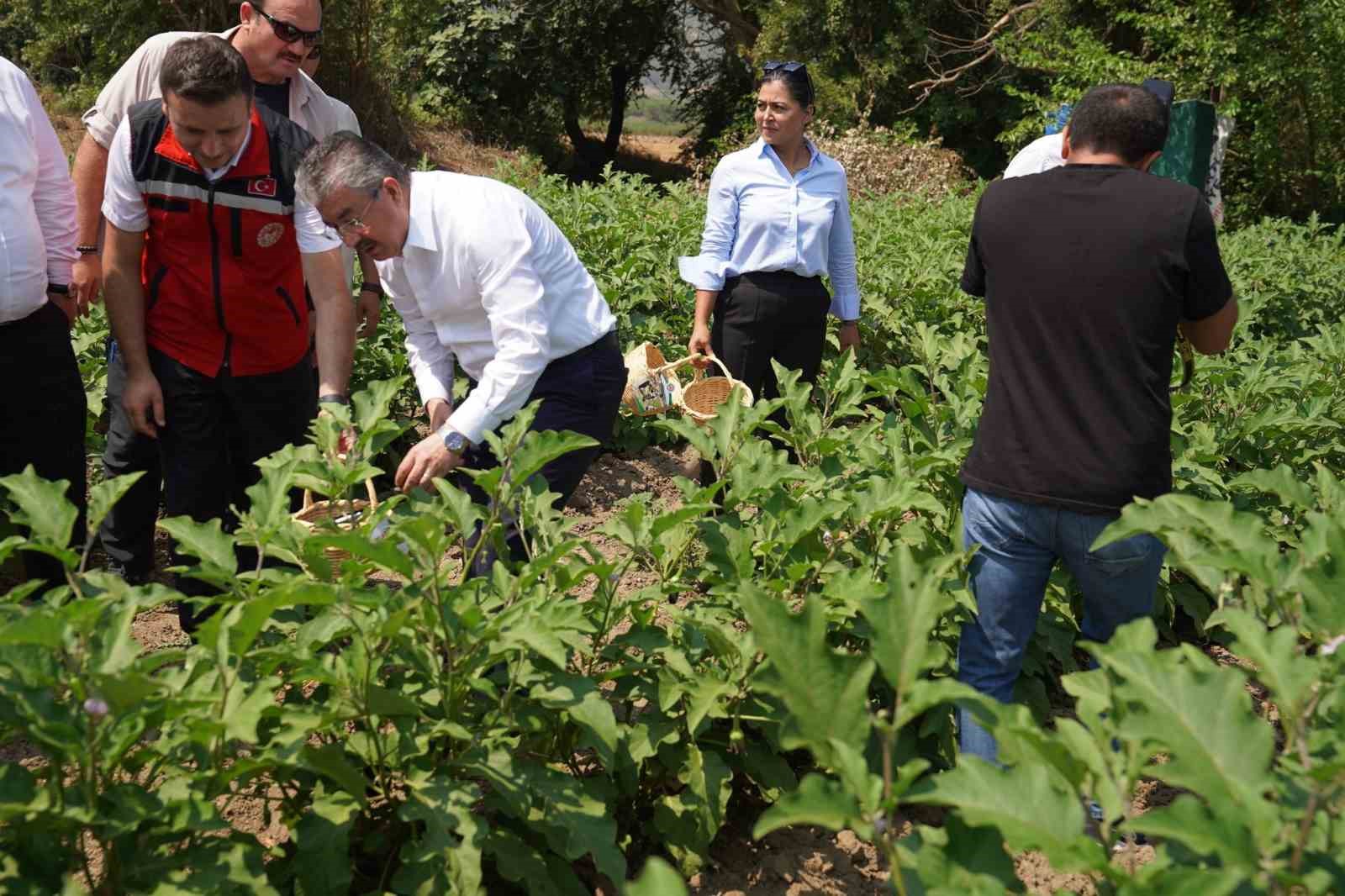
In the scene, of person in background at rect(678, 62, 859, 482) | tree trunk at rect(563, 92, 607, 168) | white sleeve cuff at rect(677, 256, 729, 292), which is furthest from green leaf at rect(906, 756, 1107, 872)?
tree trunk at rect(563, 92, 607, 168)

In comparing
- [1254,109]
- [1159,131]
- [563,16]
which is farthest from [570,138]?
[1159,131]

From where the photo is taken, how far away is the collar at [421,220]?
3203mm

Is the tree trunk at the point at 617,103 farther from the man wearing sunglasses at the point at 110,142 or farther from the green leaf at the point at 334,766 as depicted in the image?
the green leaf at the point at 334,766

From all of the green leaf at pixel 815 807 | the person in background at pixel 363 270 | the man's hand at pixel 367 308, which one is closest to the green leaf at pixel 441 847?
the green leaf at pixel 815 807

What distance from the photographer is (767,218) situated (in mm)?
4875

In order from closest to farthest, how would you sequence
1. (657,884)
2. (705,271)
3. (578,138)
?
(657,884), (705,271), (578,138)

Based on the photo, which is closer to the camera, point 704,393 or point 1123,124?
point 1123,124

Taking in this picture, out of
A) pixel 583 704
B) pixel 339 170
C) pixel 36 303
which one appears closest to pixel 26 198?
pixel 36 303

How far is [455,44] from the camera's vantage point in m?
25.1

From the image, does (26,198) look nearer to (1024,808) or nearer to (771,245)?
(771,245)

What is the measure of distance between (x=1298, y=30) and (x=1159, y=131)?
16.4m

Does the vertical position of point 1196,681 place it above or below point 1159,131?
below

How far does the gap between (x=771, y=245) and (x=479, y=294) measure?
181cm

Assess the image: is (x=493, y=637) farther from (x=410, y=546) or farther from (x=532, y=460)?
(x=532, y=460)
